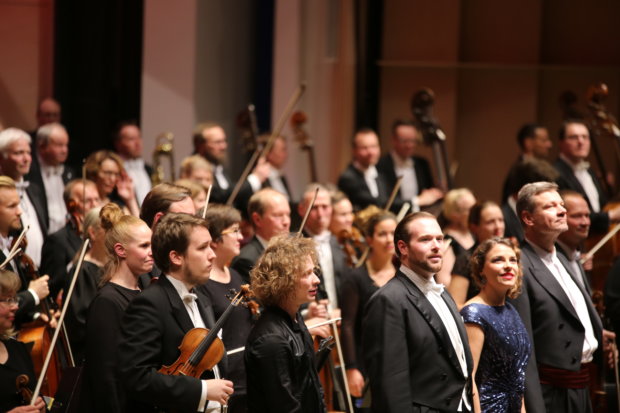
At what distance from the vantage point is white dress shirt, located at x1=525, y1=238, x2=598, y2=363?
180 inches

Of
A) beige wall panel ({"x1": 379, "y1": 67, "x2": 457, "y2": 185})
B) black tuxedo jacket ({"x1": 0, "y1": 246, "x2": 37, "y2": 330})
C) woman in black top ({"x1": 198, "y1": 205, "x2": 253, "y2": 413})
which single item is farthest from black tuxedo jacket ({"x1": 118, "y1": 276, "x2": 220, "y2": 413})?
beige wall panel ({"x1": 379, "y1": 67, "x2": 457, "y2": 185})

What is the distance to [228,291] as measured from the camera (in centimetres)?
430

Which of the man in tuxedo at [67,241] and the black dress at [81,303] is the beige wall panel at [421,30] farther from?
the black dress at [81,303]

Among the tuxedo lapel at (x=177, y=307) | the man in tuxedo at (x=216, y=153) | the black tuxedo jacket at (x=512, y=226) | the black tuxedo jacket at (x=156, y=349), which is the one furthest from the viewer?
the man in tuxedo at (x=216, y=153)

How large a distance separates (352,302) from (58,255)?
4.74ft

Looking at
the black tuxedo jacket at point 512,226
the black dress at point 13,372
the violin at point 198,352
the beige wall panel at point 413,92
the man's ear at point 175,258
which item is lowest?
the black dress at point 13,372

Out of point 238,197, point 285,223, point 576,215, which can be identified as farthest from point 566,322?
point 238,197

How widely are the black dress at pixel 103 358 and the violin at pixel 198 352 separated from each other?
1.02 feet

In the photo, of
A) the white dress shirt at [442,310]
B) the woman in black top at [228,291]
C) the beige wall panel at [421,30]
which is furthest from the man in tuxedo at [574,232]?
the beige wall panel at [421,30]

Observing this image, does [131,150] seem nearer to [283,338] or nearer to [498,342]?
[498,342]

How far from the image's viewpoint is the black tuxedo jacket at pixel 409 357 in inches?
147

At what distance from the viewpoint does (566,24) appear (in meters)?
9.53

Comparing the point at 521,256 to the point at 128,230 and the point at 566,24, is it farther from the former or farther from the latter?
the point at 566,24

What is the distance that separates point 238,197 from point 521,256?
256 centimetres
